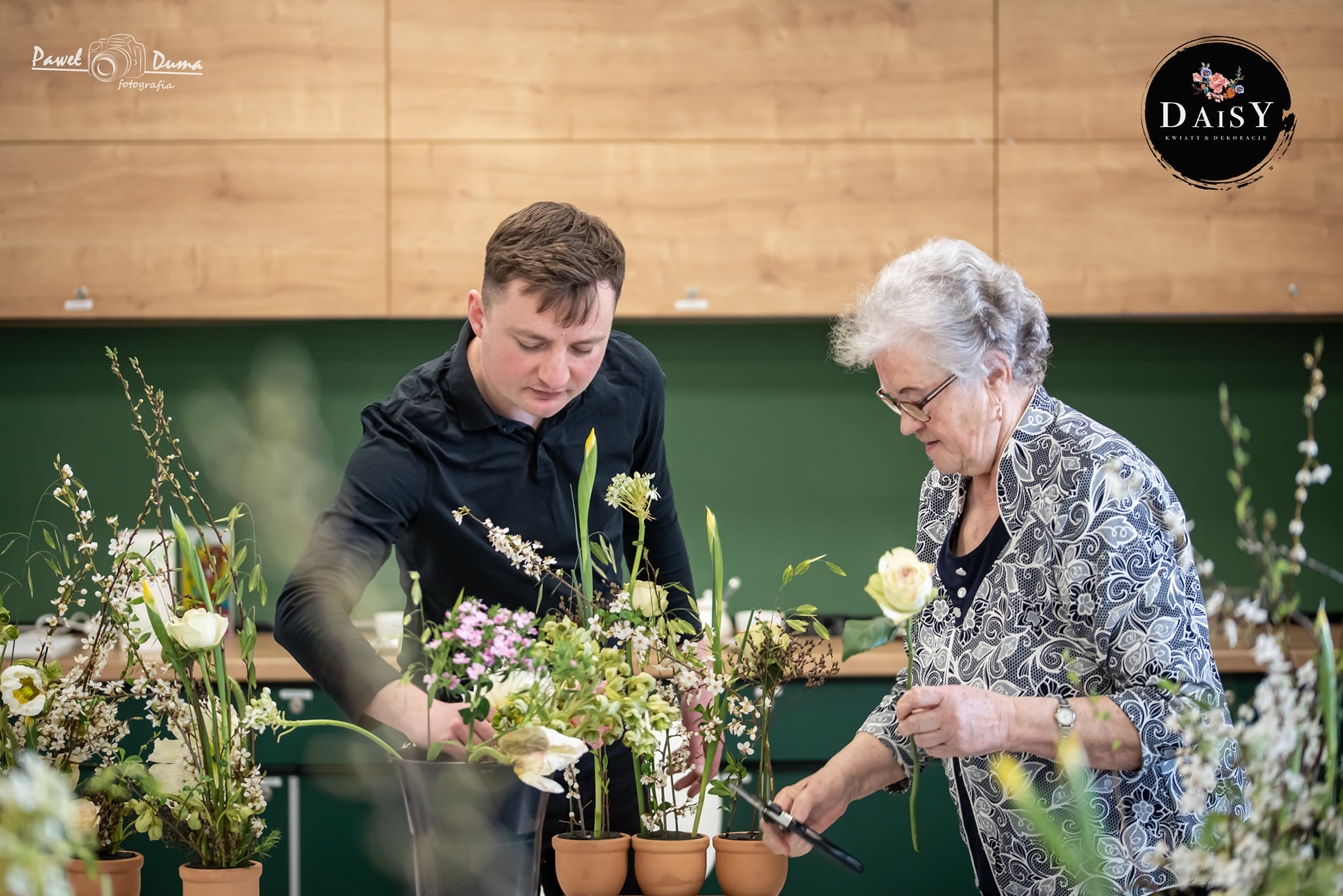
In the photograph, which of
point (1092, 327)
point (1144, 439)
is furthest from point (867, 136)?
point (1144, 439)

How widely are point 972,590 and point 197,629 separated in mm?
869

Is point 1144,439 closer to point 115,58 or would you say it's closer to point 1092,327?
point 1092,327

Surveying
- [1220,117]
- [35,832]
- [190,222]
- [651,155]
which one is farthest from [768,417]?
[35,832]

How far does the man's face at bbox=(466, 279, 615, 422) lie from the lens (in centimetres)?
130

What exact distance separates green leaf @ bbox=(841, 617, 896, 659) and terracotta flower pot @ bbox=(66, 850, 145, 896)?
2.33 feet

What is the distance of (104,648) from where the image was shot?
1048 millimetres

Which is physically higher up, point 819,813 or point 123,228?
point 123,228

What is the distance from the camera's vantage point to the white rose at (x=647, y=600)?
3.40ft

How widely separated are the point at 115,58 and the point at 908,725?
8.58 feet

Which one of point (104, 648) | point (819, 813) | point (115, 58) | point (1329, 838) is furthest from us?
point (115, 58)

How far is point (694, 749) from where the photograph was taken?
1.14m

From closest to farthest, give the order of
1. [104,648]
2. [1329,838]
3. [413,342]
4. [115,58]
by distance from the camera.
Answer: [1329,838], [104,648], [115,58], [413,342]

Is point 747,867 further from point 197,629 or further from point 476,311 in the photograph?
point 476,311

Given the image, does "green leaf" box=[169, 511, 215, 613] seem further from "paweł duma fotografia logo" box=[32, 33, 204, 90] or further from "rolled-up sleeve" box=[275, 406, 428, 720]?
"paweł duma fotografia logo" box=[32, 33, 204, 90]
